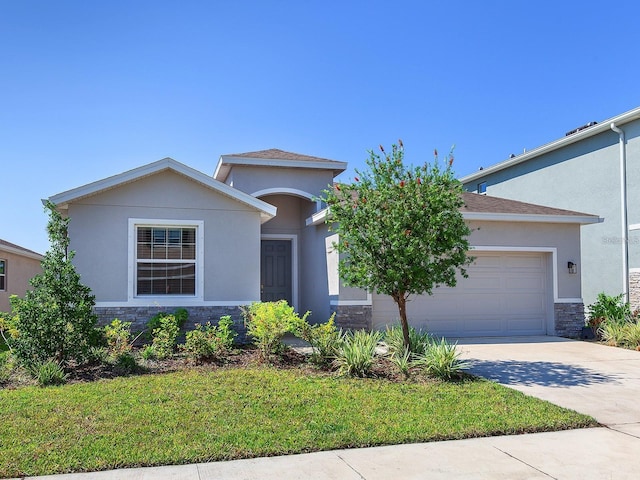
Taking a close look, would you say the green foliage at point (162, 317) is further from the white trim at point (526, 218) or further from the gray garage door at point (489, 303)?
the white trim at point (526, 218)

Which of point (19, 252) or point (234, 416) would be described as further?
point (19, 252)

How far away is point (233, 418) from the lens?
5.97 metres

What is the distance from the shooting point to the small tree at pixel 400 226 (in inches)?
342

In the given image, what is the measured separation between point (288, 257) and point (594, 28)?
32.8 ft

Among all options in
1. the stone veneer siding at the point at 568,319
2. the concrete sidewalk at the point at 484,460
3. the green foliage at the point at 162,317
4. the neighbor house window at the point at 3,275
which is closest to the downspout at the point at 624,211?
the stone veneer siding at the point at 568,319

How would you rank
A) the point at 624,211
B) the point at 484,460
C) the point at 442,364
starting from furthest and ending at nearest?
the point at 624,211, the point at 442,364, the point at 484,460

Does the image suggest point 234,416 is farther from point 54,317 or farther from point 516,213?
point 516,213

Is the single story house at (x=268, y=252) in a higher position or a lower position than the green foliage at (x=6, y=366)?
higher

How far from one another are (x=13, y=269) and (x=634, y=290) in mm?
22516

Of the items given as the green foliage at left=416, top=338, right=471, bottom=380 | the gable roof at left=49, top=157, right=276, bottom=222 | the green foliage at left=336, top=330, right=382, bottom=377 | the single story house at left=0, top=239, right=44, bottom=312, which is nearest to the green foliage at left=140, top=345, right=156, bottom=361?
the green foliage at left=336, top=330, right=382, bottom=377

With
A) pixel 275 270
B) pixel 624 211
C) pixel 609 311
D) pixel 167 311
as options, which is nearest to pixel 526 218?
pixel 609 311

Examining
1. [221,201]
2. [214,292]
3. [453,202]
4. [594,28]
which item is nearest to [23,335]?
[214,292]

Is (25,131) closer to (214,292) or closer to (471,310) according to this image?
(214,292)

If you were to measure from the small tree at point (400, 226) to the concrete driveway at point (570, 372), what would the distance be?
195 centimetres
